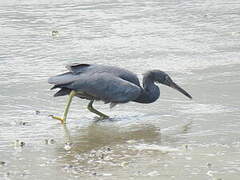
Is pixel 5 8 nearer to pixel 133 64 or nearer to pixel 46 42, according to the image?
pixel 46 42

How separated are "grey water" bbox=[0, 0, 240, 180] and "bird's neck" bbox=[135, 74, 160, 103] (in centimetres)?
15

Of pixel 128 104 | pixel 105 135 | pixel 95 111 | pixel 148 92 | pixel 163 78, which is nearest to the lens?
pixel 105 135

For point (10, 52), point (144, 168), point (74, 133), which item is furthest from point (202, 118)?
point (10, 52)

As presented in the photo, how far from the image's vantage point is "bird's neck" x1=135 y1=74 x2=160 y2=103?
9.05 meters

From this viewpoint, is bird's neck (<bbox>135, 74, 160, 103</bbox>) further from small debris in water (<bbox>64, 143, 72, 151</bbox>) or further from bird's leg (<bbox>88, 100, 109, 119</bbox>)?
small debris in water (<bbox>64, 143, 72, 151</bbox>)

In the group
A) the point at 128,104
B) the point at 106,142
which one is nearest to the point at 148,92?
the point at 128,104

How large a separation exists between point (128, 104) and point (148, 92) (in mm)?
622

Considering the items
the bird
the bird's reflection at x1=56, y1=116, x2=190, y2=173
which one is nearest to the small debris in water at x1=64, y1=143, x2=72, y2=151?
the bird's reflection at x1=56, y1=116, x2=190, y2=173

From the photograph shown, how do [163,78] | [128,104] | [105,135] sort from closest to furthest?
[105,135], [163,78], [128,104]

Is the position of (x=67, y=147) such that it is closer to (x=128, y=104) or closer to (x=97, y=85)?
(x=97, y=85)

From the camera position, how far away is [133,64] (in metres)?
11.3

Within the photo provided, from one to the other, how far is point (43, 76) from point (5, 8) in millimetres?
5809

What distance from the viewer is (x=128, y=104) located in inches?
379

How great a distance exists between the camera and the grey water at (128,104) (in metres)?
7.11
